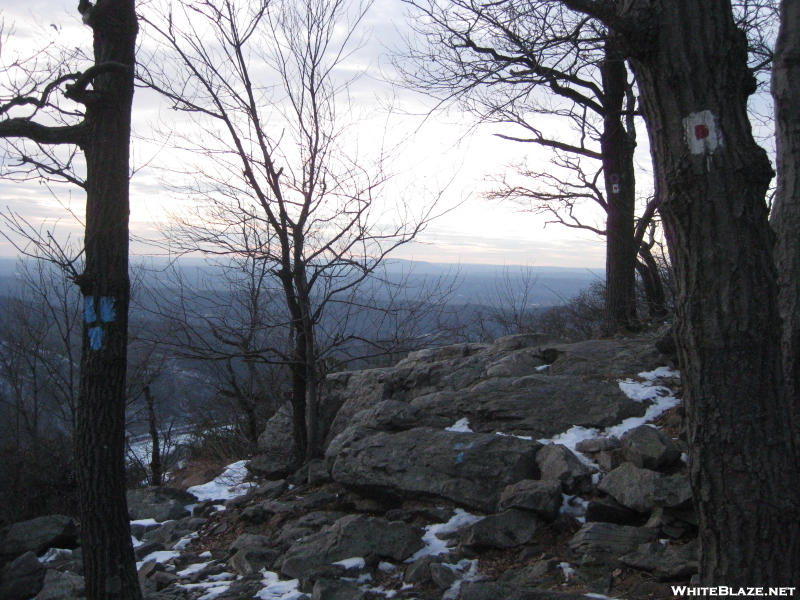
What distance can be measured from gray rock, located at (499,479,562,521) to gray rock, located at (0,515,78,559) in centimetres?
497

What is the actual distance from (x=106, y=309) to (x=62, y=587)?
295cm

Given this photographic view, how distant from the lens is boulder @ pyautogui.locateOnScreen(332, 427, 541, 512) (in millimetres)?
Result: 5000

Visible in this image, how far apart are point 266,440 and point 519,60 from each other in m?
6.03

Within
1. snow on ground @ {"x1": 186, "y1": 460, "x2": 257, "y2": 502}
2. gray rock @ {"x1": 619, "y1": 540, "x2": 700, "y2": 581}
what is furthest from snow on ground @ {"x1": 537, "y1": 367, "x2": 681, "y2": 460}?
snow on ground @ {"x1": 186, "y1": 460, "x2": 257, "y2": 502}

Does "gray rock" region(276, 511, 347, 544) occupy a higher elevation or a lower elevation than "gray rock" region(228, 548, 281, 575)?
higher

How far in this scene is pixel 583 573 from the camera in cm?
383

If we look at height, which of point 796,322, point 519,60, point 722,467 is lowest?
point 722,467

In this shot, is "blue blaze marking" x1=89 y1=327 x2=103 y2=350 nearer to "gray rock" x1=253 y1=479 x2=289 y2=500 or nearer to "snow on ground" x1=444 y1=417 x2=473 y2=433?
"gray rock" x1=253 y1=479 x2=289 y2=500

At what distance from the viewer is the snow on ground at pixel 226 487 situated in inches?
297

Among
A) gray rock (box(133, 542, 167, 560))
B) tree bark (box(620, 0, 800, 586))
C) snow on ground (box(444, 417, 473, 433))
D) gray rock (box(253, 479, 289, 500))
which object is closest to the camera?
tree bark (box(620, 0, 800, 586))

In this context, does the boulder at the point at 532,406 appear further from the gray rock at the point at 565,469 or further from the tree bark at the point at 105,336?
the tree bark at the point at 105,336

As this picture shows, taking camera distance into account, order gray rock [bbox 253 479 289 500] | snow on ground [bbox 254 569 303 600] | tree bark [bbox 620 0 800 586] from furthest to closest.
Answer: gray rock [bbox 253 479 289 500] < snow on ground [bbox 254 569 303 600] < tree bark [bbox 620 0 800 586]

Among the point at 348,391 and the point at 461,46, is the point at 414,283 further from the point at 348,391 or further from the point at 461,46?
the point at 461,46

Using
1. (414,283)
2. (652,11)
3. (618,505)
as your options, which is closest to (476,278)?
(414,283)
